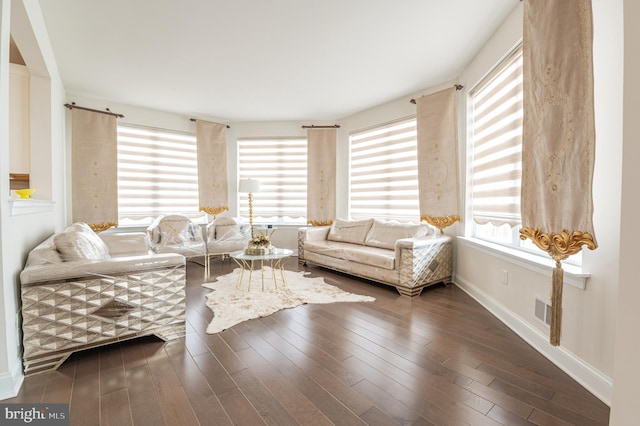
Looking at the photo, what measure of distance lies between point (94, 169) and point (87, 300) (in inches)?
137

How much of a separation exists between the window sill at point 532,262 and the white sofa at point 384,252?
51 cm

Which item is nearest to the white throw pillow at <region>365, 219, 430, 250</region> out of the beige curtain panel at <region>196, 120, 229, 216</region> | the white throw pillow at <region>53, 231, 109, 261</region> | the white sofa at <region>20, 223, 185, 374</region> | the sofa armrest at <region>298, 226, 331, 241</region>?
the sofa armrest at <region>298, 226, 331, 241</region>

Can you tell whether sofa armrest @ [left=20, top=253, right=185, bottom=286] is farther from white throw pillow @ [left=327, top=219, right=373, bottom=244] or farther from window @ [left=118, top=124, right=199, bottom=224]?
window @ [left=118, top=124, right=199, bottom=224]

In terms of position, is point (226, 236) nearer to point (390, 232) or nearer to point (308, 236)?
point (308, 236)

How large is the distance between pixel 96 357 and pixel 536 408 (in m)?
2.80

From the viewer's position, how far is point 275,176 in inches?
234

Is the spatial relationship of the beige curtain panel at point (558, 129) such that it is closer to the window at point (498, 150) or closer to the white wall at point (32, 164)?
the window at point (498, 150)

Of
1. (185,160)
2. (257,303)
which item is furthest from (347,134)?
(257,303)

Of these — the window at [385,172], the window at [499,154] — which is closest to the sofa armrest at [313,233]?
the window at [385,172]

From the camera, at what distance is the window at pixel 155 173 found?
4.96 metres

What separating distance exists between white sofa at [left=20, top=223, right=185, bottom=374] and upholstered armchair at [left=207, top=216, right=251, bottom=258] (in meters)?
2.32

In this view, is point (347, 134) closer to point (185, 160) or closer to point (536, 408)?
point (185, 160)

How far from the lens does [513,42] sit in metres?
2.58

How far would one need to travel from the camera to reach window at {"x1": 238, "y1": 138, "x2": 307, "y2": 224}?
19.4 ft
